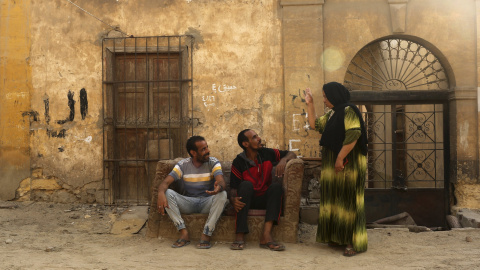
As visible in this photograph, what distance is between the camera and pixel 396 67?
694cm

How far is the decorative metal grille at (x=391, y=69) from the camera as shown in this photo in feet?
22.6

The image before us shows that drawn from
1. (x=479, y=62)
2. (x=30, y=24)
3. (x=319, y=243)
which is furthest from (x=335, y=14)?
(x=30, y=24)

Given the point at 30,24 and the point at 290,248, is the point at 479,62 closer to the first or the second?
the point at 290,248

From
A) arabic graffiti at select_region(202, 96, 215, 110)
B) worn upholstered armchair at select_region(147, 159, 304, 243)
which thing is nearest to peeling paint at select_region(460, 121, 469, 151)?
worn upholstered armchair at select_region(147, 159, 304, 243)

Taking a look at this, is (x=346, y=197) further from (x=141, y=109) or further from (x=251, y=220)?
(x=141, y=109)

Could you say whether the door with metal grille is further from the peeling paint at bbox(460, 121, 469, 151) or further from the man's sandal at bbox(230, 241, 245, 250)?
the peeling paint at bbox(460, 121, 469, 151)

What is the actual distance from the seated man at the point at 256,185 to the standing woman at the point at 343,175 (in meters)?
0.51

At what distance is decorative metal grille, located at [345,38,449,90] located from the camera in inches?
272

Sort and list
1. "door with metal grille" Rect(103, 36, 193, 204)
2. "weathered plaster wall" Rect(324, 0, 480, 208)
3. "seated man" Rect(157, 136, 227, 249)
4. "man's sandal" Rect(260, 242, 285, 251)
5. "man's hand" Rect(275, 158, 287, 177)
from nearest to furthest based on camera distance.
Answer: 1. "man's sandal" Rect(260, 242, 285, 251)
2. "seated man" Rect(157, 136, 227, 249)
3. "man's hand" Rect(275, 158, 287, 177)
4. "weathered plaster wall" Rect(324, 0, 480, 208)
5. "door with metal grille" Rect(103, 36, 193, 204)

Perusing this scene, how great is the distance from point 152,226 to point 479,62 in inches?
205

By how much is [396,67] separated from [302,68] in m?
1.49

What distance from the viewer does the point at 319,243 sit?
489 cm

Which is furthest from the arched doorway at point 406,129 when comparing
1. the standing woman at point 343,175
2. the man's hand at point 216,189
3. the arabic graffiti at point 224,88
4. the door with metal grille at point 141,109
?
the man's hand at point 216,189

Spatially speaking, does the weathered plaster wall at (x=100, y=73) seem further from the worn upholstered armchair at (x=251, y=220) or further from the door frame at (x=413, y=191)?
the worn upholstered armchair at (x=251, y=220)
